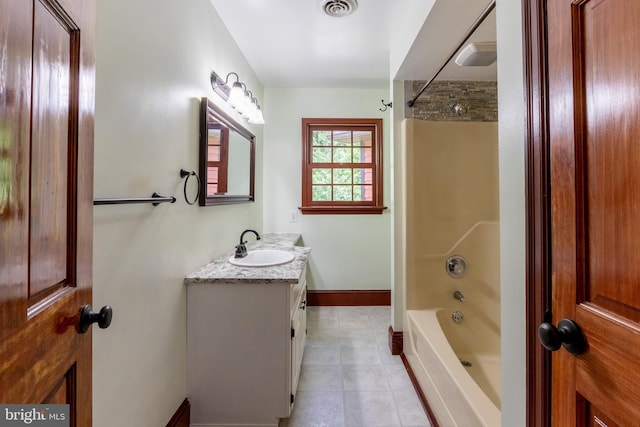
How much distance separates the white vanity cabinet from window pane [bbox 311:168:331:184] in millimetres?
1885

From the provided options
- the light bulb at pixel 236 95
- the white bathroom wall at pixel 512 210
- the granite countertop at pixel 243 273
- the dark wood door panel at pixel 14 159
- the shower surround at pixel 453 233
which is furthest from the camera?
the shower surround at pixel 453 233

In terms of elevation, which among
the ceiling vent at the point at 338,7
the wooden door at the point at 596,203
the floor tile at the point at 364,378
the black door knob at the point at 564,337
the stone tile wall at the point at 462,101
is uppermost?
the ceiling vent at the point at 338,7

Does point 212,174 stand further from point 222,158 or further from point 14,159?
point 14,159

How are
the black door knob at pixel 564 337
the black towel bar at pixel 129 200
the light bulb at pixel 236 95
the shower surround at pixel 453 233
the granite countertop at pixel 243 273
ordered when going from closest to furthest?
the black door knob at pixel 564 337 < the black towel bar at pixel 129 200 < the granite countertop at pixel 243 273 < the light bulb at pixel 236 95 < the shower surround at pixel 453 233

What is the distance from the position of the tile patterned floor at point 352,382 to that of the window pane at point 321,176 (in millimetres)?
1525

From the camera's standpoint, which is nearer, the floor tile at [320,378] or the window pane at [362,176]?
the floor tile at [320,378]

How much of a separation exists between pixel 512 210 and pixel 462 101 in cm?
210

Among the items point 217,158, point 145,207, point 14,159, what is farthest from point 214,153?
point 14,159

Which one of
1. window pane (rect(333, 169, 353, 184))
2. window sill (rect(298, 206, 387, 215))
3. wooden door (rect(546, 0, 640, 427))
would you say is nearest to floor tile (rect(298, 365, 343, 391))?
wooden door (rect(546, 0, 640, 427))

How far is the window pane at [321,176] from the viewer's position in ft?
10.5

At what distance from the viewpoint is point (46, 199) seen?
565mm

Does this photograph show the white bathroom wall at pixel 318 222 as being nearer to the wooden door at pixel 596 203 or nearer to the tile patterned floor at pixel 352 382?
the tile patterned floor at pixel 352 382

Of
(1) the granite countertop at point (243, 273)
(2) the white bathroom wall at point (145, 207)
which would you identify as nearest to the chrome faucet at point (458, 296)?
(1) the granite countertop at point (243, 273)

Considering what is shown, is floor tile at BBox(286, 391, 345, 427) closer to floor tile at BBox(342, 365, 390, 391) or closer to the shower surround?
floor tile at BBox(342, 365, 390, 391)
